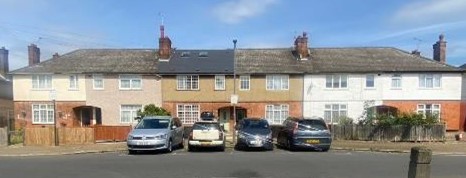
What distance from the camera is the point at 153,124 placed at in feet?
73.6

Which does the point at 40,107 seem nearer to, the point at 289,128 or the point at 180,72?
the point at 180,72

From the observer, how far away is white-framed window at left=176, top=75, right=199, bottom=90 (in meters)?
39.3

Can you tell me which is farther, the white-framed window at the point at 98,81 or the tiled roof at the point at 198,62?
the white-framed window at the point at 98,81

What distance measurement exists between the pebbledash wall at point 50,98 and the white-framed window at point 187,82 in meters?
8.05

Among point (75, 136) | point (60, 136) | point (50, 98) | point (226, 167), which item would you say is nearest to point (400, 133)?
point (226, 167)

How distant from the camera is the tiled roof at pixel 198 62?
39.2 meters

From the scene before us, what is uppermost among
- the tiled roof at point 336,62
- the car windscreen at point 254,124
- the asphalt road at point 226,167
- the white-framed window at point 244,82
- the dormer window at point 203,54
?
the dormer window at point 203,54

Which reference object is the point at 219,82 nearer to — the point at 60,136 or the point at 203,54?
the point at 203,54

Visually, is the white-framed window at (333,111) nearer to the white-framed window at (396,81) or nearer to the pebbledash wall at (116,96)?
the white-framed window at (396,81)

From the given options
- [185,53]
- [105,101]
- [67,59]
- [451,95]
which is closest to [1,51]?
[67,59]

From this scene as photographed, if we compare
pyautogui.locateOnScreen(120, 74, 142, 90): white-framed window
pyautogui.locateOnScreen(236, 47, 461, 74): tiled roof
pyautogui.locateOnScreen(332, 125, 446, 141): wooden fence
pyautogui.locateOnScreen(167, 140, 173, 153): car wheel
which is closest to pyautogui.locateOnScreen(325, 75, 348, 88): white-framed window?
pyautogui.locateOnScreen(236, 47, 461, 74): tiled roof

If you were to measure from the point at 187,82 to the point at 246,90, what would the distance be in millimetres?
4979

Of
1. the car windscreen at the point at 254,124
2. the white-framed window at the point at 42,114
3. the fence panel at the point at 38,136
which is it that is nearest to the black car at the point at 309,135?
the car windscreen at the point at 254,124

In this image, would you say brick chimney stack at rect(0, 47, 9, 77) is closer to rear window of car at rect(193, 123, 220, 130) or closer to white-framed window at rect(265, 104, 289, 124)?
white-framed window at rect(265, 104, 289, 124)
